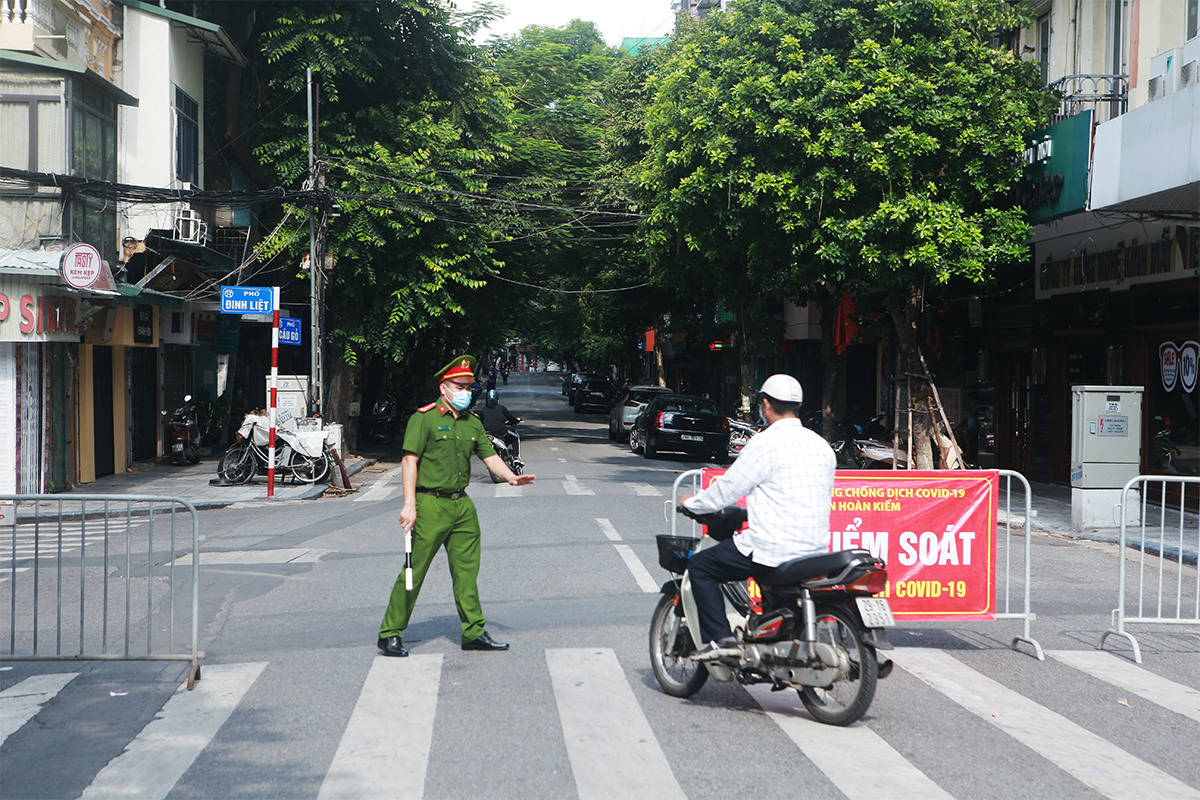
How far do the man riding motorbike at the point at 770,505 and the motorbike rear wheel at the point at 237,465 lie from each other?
13.7m

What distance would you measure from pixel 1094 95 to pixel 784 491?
46.0 ft

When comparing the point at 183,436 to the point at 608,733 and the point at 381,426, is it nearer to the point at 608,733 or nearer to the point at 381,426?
the point at 381,426

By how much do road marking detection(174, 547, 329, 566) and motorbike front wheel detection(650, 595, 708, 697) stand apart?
547 cm

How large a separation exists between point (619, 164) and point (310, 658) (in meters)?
22.6

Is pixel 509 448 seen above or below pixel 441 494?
below

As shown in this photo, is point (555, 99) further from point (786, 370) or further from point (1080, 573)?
point (1080, 573)

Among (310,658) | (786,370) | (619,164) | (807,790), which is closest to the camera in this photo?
(807,790)

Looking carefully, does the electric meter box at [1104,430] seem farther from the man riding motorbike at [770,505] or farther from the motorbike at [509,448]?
the motorbike at [509,448]

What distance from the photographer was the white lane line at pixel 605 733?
4.48m

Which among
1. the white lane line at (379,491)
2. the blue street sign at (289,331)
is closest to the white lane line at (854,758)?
the white lane line at (379,491)

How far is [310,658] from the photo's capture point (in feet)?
22.0

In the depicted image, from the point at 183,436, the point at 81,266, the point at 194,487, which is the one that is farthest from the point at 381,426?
the point at 81,266

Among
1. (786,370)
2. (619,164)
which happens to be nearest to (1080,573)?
(619,164)

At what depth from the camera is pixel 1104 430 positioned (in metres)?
12.9
